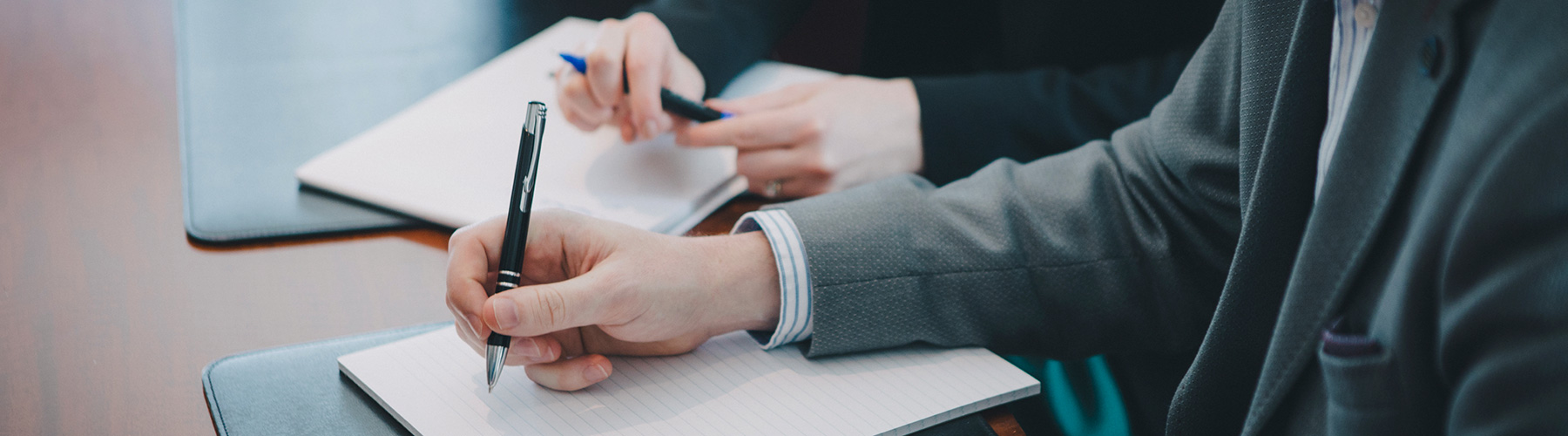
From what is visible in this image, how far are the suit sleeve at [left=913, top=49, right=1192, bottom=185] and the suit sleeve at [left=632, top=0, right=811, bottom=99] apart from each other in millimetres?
201

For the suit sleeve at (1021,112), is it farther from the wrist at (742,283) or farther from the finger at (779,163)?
the wrist at (742,283)

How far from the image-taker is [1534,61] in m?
0.33

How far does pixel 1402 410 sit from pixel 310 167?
28.2 inches

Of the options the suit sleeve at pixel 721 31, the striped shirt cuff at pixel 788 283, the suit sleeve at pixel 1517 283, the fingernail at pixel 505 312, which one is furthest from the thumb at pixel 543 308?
the suit sleeve at pixel 721 31

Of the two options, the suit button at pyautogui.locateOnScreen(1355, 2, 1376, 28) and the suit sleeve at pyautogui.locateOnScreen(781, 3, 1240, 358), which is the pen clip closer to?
the suit sleeve at pyautogui.locateOnScreen(781, 3, 1240, 358)

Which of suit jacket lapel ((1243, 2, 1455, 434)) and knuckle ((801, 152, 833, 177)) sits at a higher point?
suit jacket lapel ((1243, 2, 1455, 434))

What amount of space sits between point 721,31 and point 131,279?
0.54 meters

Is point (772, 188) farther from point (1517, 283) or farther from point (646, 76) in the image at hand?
point (1517, 283)

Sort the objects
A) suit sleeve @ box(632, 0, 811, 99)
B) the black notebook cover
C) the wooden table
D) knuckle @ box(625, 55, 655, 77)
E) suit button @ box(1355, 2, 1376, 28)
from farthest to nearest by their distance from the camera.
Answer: suit sleeve @ box(632, 0, 811, 99) < knuckle @ box(625, 55, 655, 77) < the black notebook cover < the wooden table < suit button @ box(1355, 2, 1376, 28)

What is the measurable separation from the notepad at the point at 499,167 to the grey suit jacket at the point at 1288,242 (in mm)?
178

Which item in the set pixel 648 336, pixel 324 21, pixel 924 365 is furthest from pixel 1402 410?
pixel 324 21

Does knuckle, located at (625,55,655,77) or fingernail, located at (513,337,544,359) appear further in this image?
knuckle, located at (625,55,655,77)

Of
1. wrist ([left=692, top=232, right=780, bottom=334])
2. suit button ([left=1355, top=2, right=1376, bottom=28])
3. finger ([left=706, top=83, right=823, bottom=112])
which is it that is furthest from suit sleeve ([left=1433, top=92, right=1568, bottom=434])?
finger ([left=706, top=83, right=823, bottom=112])

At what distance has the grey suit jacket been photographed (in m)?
0.33
